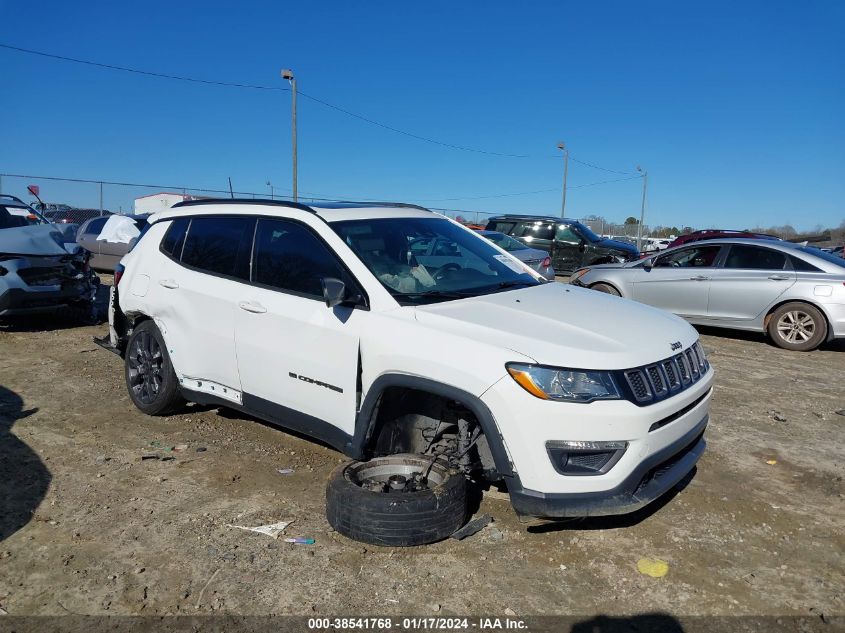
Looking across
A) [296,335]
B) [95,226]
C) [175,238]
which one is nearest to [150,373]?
[175,238]

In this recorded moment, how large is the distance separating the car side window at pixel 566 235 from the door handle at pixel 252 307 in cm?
1444

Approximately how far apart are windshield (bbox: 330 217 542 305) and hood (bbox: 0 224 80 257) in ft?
19.7

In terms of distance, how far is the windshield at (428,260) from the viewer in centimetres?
380

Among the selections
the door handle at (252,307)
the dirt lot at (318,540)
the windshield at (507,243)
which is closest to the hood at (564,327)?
the dirt lot at (318,540)

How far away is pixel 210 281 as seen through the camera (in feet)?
15.0

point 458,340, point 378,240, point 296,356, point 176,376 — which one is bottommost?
point 176,376

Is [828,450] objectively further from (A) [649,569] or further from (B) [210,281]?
(B) [210,281]

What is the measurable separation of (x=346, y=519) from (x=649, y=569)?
1540mm

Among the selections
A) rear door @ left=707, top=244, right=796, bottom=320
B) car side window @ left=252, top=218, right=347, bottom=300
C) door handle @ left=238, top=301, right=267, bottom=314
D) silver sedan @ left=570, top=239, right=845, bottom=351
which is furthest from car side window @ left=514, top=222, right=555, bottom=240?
door handle @ left=238, top=301, right=267, bottom=314

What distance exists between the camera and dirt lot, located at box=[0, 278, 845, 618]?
291cm

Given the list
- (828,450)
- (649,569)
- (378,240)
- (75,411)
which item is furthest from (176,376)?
(828,450)

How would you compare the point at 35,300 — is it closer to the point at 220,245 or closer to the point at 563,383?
the point at 220,245

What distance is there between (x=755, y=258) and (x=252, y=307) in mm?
7798

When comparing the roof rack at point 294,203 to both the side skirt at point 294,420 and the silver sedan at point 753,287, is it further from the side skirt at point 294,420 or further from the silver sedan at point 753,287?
the silver sedan at point 753,287
